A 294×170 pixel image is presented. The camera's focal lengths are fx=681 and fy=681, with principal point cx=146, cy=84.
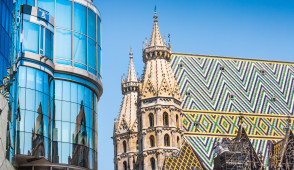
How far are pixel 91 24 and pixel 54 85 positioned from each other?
14.8 feet

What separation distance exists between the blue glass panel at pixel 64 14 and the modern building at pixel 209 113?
21.2 metres

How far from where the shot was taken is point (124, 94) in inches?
2685

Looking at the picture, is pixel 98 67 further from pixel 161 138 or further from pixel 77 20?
pixel 161 138

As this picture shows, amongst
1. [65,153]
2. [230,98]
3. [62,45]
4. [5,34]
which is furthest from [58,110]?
[230,98]

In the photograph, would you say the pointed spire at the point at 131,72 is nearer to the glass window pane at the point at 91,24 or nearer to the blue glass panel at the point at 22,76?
the glass window pane at the point at 91,24

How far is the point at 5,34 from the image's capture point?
28344 millimetres

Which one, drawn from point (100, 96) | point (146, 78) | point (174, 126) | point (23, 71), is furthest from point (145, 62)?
point (23, 71)

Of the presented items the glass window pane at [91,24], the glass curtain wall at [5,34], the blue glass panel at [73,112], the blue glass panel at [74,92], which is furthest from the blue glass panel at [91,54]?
the glass curtain wall at [5,34]

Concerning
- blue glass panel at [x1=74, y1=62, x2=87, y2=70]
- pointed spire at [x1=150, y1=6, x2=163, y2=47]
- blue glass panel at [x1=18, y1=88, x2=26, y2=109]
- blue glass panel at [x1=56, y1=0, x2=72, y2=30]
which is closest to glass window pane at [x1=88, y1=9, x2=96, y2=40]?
blue glass panel at [x1=56, y1=0, x2=72, y2=30]

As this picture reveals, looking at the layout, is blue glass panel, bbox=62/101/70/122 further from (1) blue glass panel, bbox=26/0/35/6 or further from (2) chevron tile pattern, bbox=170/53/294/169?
(2) chevron tile pattern, bbox=170/53/294/169

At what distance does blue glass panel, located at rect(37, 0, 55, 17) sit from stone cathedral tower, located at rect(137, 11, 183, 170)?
876 inches

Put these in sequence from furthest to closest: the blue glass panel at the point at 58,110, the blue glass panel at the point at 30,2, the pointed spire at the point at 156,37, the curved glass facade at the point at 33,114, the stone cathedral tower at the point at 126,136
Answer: the stone cathedral tower at the point at 126,136 < the pointed spire at the point at 156,37 < the blue glass panel at the point at 30,2 < the blue glass panel at the point at 58,110 < the curved glass facade at the point at 33,114

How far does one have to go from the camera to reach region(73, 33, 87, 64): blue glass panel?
34844 mm

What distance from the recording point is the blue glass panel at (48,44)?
109 ft
